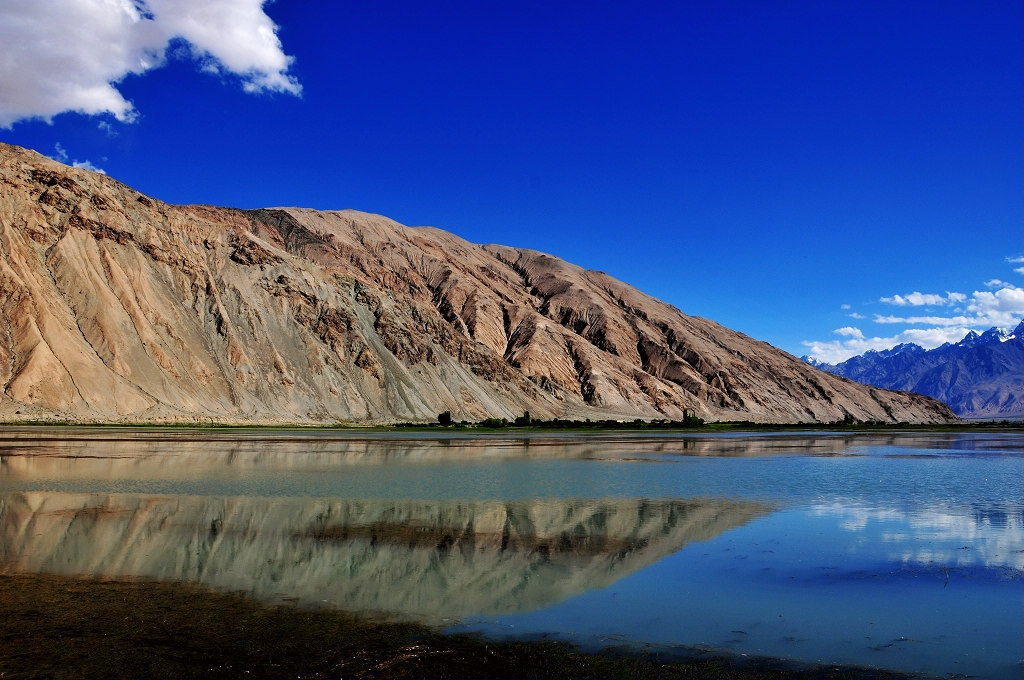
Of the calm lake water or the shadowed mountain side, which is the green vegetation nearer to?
the calm lake water

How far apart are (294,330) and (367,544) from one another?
94362 mm

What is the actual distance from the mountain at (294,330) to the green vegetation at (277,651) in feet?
246

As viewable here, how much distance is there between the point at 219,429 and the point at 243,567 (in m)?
70.5

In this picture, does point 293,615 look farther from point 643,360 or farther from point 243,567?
point 643,360

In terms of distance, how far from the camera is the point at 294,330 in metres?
107

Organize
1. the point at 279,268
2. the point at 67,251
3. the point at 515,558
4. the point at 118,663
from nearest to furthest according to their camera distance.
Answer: the point at 118,663
the point at 515,558
the point at 67,251
the point at 279,268

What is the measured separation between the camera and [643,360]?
16638 cm

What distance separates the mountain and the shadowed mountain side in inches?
2545

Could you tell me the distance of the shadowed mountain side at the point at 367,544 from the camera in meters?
13.2

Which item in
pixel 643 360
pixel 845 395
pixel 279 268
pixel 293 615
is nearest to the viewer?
pixel 293 615

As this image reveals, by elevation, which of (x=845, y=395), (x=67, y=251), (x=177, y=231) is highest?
(x=177, y=231)

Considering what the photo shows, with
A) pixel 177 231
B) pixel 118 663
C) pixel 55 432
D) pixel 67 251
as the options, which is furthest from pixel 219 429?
pixel 118 663

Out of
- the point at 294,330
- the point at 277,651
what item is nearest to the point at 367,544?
the point at 277,651

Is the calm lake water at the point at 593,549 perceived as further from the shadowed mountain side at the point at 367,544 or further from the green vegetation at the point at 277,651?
the green vegetation at the point at 277,651
